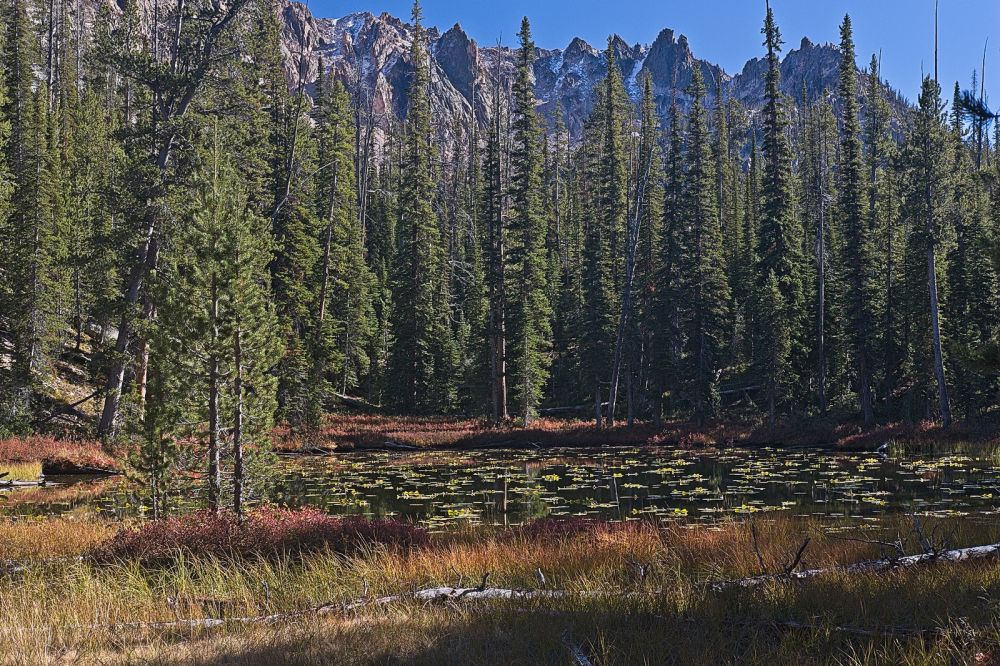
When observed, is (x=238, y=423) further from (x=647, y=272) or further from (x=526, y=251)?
(x=647, y=272)

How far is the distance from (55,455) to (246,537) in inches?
770

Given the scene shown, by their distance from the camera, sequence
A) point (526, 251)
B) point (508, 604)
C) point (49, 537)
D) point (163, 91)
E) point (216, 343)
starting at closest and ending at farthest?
point (508, 604) < point (49, 537) < point (216, 343) < point (163, 91) < point (526, 251)

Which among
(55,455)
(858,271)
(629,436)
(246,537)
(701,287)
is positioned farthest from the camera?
(701,287)

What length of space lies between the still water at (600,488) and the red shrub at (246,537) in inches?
93.5

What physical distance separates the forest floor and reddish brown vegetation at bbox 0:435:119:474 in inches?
640

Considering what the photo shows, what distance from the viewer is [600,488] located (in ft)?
65.7

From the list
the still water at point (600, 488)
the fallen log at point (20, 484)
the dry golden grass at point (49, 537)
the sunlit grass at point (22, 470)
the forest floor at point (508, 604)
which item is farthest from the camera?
the sunlit grass at point (22, 470)

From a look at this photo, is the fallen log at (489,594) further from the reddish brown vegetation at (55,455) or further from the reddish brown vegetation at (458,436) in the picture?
the reddish brown vegetation at (458,436)

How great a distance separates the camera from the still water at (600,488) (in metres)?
15.1

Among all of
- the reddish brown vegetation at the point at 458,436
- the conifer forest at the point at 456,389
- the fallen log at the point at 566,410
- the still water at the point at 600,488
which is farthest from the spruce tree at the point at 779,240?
the fallen log at the point at 566,410

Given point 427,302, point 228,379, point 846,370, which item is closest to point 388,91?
point 427,302

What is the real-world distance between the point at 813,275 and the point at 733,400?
10044 mm

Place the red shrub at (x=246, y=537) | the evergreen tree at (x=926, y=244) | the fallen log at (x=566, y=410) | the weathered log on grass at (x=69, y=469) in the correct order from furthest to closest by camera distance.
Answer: the fallen log at (x=566, y=410) → the evergreen tree at (x=926, y=244) → the weathered log on grass at (x=69, y=469) → the red shrub at (x=246, y=537)

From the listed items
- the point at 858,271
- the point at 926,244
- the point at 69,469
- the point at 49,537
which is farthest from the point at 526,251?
the point at 49,537
